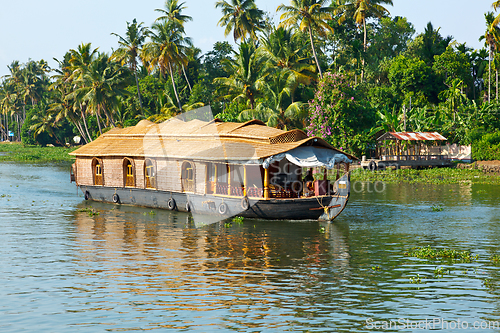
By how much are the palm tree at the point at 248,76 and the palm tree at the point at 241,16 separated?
27.6ft

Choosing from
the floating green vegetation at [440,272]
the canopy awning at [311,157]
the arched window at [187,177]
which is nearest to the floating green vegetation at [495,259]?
the floating green vegetation at [440,272]

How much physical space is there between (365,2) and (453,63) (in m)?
10.7

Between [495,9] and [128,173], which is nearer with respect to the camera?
[128,173]

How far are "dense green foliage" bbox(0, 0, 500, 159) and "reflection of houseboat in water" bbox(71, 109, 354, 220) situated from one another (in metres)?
17.8

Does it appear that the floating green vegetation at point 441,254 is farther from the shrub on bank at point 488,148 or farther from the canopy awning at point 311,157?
the shrub on bank at point 488,148

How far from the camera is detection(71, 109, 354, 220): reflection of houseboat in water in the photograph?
18250 millimetres

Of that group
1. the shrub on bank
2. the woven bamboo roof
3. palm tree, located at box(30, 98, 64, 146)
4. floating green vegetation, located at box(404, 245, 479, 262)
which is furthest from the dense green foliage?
floating green vegetation, located at box(404, 245, 479, 262)

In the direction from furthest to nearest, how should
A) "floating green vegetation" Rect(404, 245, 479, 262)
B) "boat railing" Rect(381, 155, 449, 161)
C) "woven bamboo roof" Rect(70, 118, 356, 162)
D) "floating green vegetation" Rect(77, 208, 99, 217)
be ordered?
"boat railing" Rect(381, 155, 449, 161) < "floating green vegetation" Rect(77, 208, 99, 217) < "woven bamboo roof" Rect(70, 118, 356, 162) < "floating green vegetation" Rect(404, 245, 479, 262)

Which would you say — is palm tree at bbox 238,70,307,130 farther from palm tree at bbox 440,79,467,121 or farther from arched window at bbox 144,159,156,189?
arched window at bbox 144,159,156,189

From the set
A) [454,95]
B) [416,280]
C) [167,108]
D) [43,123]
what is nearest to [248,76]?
[167,108]

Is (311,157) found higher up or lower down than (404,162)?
higher up

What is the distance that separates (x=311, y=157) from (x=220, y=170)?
167 inches

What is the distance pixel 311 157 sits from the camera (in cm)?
1786

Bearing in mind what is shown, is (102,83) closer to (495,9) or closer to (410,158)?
(410,158)
